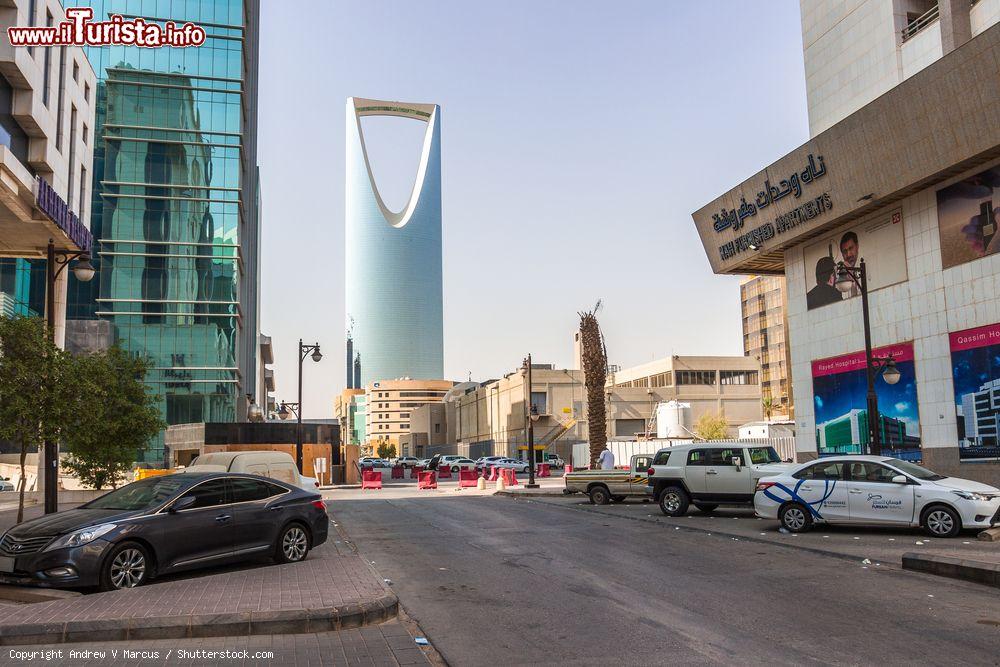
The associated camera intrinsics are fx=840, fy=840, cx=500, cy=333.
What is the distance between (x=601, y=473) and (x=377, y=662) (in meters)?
21.0

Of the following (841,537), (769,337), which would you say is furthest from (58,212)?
(769,337)

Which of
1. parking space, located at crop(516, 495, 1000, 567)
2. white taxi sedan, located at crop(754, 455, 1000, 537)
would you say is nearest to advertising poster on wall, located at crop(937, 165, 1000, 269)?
parking space, located at crop(516, 495, 1000, 567)

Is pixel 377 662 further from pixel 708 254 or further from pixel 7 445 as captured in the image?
pixel 7 445

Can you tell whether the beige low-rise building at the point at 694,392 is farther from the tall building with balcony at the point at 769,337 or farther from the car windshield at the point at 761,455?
the car windshield at the point at 761,455

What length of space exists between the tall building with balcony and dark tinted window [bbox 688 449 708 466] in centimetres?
9624

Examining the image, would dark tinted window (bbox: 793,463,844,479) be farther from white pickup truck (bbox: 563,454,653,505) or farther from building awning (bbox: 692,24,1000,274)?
building awning (bbox: 692,24,1000,274)

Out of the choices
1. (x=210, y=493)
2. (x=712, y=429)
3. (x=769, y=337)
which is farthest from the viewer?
(x=769, y=337)

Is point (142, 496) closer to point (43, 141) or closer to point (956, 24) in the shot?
point (956, 24)

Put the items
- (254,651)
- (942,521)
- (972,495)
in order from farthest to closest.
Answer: (942,521) < (972,495) < (254,651)

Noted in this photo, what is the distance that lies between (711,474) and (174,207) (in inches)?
2681

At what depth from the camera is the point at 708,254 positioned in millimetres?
36406

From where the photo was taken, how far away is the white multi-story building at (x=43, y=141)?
2797 centimetres

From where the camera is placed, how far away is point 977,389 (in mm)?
23812

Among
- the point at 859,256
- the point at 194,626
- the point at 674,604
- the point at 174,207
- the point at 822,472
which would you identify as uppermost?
the point at 174,207
